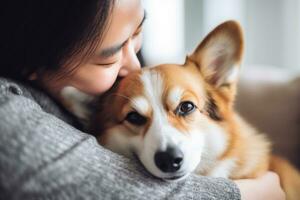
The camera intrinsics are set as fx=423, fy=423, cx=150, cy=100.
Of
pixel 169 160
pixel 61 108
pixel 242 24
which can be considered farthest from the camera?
pixel 242 24

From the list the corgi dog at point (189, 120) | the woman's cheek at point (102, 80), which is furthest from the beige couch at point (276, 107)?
the woman's cheek at point (102, 80)

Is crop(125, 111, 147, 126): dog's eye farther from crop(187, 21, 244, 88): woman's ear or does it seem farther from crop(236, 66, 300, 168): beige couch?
crop(236, 66, 300, 168): beige couch

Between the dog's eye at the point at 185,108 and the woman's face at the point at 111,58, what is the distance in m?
0.18

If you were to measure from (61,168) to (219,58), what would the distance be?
63 cm

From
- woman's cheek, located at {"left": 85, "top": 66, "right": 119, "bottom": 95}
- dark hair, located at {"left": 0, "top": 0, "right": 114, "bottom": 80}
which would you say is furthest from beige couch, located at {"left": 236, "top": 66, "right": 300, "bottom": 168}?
dark hair, located at {"left": 0, "top": 0, "right": 114, "bottom": 80}

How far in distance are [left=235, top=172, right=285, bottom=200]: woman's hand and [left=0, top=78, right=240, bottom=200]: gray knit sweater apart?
111 mm

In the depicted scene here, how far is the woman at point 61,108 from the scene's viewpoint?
777mm

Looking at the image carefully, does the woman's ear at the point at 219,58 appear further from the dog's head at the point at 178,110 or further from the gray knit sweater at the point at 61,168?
the gray knit sweater at the point at 61,168

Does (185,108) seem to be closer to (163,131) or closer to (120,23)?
(163,131)

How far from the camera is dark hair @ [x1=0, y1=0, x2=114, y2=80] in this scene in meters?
0.95

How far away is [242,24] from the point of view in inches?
105

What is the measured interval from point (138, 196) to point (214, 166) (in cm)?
37

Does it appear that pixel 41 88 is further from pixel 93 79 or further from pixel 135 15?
pixel 135 15

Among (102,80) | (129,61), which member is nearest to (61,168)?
(102,80)
